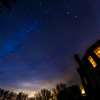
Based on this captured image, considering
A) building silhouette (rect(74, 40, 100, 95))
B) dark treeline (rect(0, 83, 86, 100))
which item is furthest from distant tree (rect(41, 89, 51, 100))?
building silhouette (rect(74, 40, 100, 95))

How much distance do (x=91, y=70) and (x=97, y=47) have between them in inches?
203

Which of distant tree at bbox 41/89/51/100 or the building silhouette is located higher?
distant tree at bbox 41/89/51/100

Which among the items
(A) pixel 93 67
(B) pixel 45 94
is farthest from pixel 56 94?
(A) pixel 93 67

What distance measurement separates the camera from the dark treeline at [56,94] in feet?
40.5

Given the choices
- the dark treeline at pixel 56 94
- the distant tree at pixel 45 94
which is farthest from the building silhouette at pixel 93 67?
the distant tree at pixel 45 94

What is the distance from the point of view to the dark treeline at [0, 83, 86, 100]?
40.5 feet

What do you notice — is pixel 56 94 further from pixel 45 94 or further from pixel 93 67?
pixel 93 67

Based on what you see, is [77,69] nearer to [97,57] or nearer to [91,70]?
[91,70]

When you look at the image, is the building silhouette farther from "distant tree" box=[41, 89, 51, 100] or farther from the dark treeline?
"distant tree" box=[41, 89, 51, 100]

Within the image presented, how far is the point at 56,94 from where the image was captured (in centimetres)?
5669

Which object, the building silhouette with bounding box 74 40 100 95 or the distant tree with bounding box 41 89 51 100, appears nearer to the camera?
the building silhouette with bounding box 74 40 100 95

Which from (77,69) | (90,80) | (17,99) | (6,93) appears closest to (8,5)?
(90,80)

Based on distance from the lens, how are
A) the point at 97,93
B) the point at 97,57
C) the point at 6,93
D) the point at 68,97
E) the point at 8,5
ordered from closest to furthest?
the point at 8,5, the point at 97,93, the point at 68,97, the point at 97,57, the point at 6,93

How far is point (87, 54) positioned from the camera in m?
15.8
